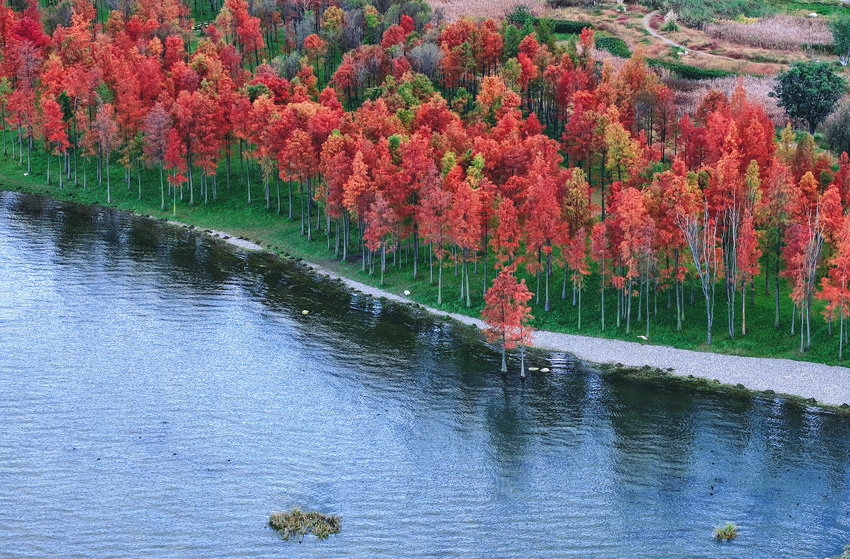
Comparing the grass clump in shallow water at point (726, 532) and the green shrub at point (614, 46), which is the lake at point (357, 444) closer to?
the grass clump in shallow water at point (726, 532)

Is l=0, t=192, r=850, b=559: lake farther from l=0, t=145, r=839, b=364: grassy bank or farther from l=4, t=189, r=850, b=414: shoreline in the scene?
l=0, t=145, r=839, b=364: grassy bank

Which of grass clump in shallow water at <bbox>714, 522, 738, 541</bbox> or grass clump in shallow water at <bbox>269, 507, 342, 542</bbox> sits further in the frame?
grass clump in shallow water at <bbox>269, 507, 342, 542</bbox>

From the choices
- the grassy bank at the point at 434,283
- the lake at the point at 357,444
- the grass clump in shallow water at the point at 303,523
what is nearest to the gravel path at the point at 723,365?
the grassy bank at the point at 434,283

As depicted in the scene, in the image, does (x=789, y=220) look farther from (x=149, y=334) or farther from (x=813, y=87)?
(x=149, y=334)

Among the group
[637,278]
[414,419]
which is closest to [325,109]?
[637,278]

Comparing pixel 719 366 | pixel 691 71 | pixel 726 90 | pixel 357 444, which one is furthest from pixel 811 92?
pixel 357 444

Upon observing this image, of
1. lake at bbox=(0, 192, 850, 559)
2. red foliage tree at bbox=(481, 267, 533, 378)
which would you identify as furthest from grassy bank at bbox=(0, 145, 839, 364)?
red foliage tree at bbox=(481, 267, 533, 378)

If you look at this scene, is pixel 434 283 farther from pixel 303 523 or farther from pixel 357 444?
pixel 303 523
